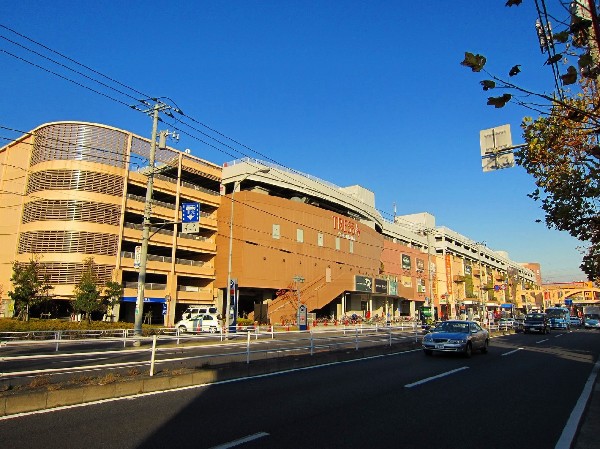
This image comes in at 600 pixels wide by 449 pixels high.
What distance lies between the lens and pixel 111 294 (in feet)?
119

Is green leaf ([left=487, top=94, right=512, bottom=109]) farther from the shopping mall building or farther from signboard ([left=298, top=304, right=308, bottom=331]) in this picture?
signboard ([left=298, top=304, right=308, bottom=331])

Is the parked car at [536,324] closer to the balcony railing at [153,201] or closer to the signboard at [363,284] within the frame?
the signboard at [363,284]

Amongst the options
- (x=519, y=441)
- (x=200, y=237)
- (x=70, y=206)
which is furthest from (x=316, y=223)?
(x=519, y=441)

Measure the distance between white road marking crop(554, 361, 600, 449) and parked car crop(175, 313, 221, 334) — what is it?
2605 centimetres

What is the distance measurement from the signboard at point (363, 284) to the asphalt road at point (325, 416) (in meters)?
46.9

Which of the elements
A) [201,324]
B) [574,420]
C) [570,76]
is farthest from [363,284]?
[570,76]

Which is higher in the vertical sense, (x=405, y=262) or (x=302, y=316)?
(x=405, y=262)

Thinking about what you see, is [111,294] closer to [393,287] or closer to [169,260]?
[169,260]

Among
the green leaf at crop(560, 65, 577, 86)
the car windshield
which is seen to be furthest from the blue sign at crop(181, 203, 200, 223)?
the green leaf at crop(560, 65, 577, 86)

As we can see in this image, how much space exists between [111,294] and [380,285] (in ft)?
135

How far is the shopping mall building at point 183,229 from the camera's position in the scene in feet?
125

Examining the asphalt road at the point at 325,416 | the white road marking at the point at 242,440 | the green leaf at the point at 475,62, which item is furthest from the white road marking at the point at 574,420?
the green leaf at the point at 475,62

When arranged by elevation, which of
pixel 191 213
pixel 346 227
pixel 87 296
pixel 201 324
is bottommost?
pixel 201 324

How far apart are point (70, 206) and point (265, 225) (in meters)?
20.2
